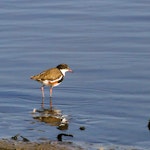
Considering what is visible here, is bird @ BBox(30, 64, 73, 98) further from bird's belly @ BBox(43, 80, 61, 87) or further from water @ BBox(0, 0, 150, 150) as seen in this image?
water @ BBox(0, 0, 150, 150)

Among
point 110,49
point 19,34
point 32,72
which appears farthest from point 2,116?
point 19,34

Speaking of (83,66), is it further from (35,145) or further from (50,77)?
(35,145)

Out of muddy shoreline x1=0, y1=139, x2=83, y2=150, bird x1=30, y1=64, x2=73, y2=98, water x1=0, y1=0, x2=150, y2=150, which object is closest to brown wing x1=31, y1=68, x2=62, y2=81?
bird x1=30, y1=64, x2=73, y2=98

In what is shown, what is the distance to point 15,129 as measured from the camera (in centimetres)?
1299

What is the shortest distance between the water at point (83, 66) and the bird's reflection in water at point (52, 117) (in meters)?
0.13

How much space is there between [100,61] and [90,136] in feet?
20.5

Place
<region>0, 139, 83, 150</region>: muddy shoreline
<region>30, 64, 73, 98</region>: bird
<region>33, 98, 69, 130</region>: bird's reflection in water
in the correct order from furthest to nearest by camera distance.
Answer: <region>30, 64, 73, 98</region>: bird → <region>33, 98, 69, 130</region>: bird's reflection in water → <region>0, 139, 83, 150</region>: muddy shoreline

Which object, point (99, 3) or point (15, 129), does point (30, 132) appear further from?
point (99, 3)

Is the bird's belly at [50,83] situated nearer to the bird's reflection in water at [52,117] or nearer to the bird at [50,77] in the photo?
the bird at [50,77]

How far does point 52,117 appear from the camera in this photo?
557 inches

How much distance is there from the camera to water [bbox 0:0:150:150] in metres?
13.2

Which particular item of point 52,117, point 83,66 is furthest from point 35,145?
point 83,66

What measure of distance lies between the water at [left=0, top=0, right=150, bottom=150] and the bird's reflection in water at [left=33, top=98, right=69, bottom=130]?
0.13m

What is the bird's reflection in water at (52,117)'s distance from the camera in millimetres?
13551
